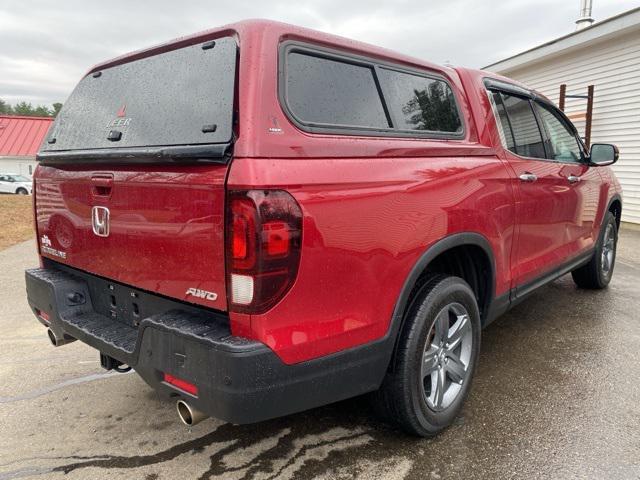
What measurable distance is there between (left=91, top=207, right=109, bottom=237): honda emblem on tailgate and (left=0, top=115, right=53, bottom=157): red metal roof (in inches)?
1559

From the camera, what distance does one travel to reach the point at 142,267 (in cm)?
218

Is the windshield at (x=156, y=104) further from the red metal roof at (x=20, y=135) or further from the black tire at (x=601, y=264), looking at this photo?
the red metal roof at (x=20, y=135)

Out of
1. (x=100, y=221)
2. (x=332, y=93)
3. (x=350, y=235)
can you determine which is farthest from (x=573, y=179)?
(x=100, y=221)

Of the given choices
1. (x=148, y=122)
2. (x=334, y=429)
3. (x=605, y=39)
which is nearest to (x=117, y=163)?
(x=148, y=122)

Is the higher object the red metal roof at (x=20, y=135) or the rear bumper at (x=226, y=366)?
the red metal roof at (x=20, y=135)

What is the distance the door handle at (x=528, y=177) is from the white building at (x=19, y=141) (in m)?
40.2

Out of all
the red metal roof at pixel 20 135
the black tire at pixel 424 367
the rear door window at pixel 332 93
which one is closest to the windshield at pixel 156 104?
the rear door window at pixel 332 93

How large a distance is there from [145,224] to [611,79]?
12.0 metres

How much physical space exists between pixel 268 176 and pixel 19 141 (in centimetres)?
4310

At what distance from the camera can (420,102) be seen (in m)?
2.69

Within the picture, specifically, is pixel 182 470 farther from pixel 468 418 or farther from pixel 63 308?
pixel 468 418

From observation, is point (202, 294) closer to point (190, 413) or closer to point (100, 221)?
point (190, 413)

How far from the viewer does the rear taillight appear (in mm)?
1732

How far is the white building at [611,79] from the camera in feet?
34.2
